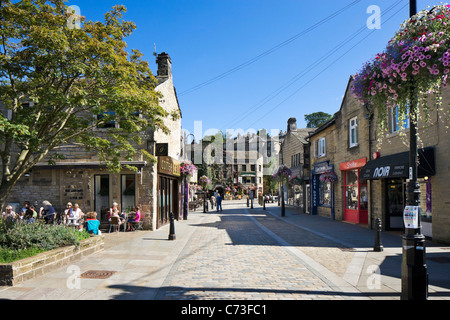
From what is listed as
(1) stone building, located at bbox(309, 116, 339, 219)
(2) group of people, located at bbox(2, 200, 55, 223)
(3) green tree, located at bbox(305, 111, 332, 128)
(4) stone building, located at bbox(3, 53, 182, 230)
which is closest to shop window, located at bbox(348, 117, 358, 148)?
(1) stone building, located at bbox(309, 116, 339, 219)

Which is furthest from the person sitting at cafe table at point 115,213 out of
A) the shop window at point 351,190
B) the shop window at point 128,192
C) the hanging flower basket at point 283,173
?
Result: the hanging flower basket at point 283,173

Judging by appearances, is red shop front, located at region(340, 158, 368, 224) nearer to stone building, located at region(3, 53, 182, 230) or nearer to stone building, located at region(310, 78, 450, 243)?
stone building, located at region(310, 78, 450, 243)

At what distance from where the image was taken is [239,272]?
737 centimetres

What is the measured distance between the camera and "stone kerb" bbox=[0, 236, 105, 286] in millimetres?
6160

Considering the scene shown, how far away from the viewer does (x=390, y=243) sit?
11391mm

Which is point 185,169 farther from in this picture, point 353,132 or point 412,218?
point 412,218

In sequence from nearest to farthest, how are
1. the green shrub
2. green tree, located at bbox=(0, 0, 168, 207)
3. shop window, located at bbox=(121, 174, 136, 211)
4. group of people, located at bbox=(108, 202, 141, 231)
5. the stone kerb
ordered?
the stone kerb
the green shrub
green tree, located at bbox=(0, 0, 168, 207)
group of people, located at bbox=(108, 202, 141, 231)
shop window, located at bbox=(121, 174, 136, 211)

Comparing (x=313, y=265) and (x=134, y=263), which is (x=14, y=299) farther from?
(x=313, y=265)

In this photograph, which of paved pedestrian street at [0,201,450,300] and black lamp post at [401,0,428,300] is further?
paved pedestrian street at [0,201,450,300]

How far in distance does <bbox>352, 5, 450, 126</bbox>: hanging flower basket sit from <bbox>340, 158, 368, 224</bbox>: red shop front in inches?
467

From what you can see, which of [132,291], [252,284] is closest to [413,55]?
[252,284]

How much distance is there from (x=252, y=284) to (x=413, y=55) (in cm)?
479

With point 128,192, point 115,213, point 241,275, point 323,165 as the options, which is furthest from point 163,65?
point 241,275

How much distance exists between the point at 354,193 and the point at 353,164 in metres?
1.67
